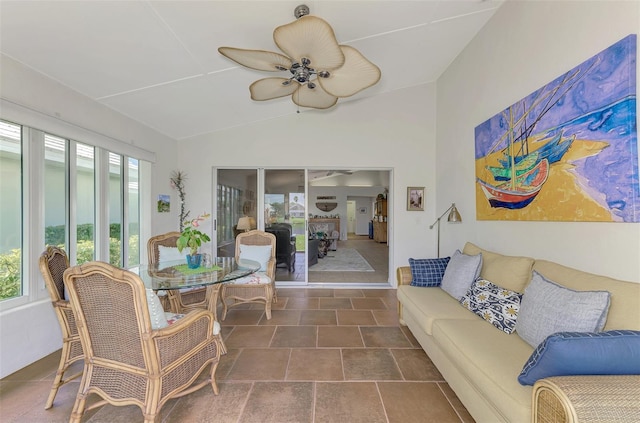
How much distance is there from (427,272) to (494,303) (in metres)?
0.90

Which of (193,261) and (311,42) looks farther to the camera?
(193,261)

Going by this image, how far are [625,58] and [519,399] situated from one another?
2.00 meters

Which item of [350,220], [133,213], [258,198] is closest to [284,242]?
[258,198]

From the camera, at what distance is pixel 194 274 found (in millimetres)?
2344

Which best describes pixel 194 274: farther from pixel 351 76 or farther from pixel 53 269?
pixel 351 76

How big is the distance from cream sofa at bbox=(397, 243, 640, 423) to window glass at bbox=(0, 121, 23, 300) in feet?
11.4

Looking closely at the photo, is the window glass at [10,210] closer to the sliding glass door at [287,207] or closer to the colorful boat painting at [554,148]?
the sliding glass door at [287,207]

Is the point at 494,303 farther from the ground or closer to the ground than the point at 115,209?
closer to the ground

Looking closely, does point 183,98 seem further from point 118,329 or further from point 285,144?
point 118,329

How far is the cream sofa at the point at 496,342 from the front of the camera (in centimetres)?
123

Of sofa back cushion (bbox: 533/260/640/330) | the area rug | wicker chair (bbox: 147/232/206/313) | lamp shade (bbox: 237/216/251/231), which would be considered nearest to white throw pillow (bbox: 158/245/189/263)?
wicker chair (bbox: 147/232/206/313)

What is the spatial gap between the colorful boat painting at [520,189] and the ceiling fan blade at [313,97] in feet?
6.18

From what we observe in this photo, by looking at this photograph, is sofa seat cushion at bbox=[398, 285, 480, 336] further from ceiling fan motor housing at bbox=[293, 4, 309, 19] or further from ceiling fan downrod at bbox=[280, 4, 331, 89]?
ceiling fan motor housing at bbox=[293, 4, 309, 19]

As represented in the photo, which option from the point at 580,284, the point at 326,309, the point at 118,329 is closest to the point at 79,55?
the point at 118,329
